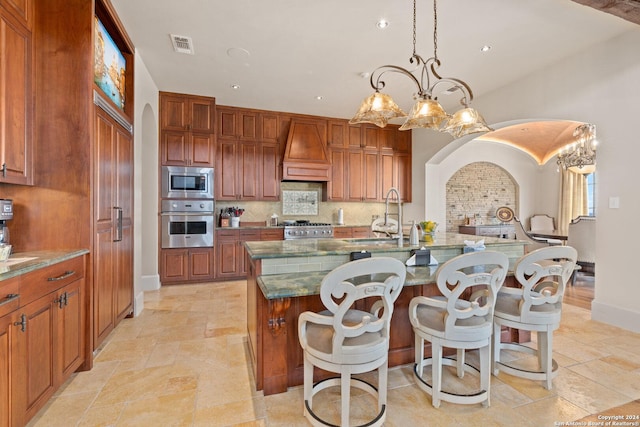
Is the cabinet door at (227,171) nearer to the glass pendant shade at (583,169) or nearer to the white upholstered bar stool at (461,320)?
the white upholstered bar stool at (461,320)

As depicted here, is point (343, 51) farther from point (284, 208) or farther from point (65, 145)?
point (284, 208)

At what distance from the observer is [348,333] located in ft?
5.25

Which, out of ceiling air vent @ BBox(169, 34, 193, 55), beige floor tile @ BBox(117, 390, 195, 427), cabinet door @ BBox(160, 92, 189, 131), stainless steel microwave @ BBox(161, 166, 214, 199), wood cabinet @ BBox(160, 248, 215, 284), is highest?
ceiling air vent @ BBox(169, 34, 193, 55)

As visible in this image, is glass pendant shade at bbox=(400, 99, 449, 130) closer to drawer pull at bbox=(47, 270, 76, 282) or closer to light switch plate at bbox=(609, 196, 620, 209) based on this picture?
light switch plate at bbox=(609, 196, 620, 209)

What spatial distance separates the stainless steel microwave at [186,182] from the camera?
4801 millimetres

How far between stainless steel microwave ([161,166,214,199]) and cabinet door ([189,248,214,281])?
89 centimetres

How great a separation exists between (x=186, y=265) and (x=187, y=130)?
216 cm

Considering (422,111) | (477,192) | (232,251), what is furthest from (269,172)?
(477,192)

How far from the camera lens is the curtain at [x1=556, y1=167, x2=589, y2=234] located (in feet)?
25.5

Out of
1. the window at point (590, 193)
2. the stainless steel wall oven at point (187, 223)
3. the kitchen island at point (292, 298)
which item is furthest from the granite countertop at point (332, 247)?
the window at point (590, 193)

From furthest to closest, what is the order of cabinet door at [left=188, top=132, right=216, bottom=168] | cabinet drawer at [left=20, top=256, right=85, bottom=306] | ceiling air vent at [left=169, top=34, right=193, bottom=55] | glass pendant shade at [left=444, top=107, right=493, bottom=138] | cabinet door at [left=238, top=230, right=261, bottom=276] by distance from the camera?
cabinet door at [left=238, top=230, right=261, bottom=276] → cabinet door at [left=188, top=132, right=216, bottom=168] → ceiling air vent at [left=169, top=34, right=193, bottom=55] → glass pendant shade at [left=444, top=107, right=493, bottom=138] → cabinet drawer at [left=20, top=256, right=85, bottom=306]

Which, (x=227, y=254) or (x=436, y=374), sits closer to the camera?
(x=436, y=374)

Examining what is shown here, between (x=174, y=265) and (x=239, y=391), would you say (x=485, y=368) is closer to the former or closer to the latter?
(x=239, y=391)

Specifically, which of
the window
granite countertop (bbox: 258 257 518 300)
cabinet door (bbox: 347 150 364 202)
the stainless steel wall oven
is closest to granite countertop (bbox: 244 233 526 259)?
granite countertop (bbox: 258 257 518 300)
